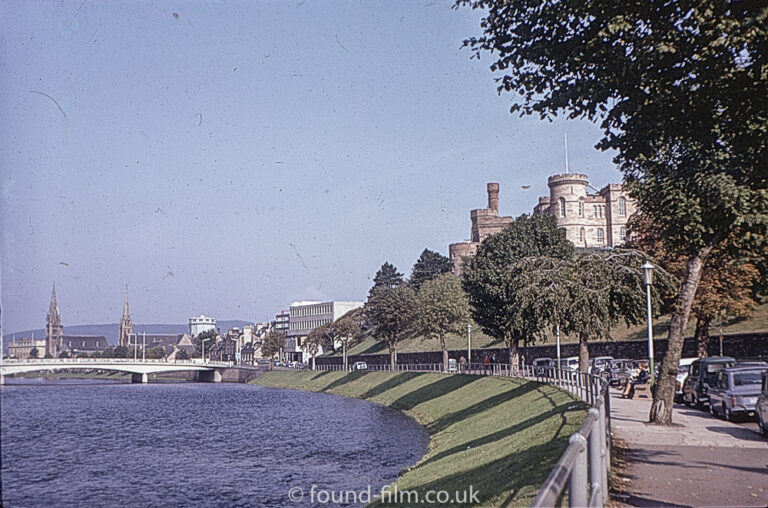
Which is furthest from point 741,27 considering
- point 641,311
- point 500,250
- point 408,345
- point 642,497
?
point 408,345

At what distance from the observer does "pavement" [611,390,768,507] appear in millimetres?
12031

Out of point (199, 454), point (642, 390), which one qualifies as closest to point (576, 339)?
point (642, 390)

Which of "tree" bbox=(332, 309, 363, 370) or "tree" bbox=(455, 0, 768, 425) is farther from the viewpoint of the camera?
"tree" bbox=(332, 309, 363, 370)

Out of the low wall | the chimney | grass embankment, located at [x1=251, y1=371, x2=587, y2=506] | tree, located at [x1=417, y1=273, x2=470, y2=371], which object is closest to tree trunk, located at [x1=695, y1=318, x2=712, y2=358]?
the low wall

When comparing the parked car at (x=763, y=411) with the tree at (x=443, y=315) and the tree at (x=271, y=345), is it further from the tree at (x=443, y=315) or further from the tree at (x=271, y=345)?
the tree at (x=271, y=345)

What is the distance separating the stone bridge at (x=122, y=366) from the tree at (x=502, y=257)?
256 feet

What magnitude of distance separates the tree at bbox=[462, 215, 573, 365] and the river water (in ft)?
37.3

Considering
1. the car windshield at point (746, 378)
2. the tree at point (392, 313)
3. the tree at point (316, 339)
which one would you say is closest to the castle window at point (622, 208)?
the tree at point (392, 313)

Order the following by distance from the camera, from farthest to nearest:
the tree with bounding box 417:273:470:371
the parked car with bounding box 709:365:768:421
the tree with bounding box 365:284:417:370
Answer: the tree with bounding box 365:284:417:370 → the tree with bounding box 417:273:470:371 → the parked car with bounding box 709:365:768:421

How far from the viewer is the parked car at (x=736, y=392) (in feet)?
78.3

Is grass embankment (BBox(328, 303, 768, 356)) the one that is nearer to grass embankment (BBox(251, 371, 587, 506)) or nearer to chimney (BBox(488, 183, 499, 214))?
grass embankment (BBox(251, 371, 587, 506))

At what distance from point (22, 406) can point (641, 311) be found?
205 feet

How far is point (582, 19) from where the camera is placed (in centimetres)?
1417

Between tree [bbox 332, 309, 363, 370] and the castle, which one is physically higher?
the castle
